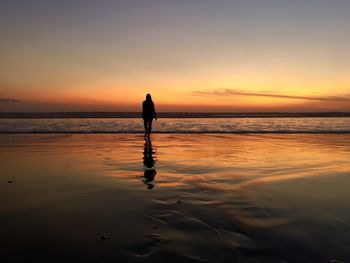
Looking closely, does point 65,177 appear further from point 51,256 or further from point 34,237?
point 51,256

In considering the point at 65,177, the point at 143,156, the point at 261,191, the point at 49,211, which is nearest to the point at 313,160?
the point at 261,191

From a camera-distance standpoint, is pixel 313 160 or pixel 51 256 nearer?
pixel 51 256

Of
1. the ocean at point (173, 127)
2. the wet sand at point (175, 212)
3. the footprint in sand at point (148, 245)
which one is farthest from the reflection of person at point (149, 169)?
the ocean at point (173, 127)

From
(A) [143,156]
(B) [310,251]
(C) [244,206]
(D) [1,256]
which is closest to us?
(D) [1,256]

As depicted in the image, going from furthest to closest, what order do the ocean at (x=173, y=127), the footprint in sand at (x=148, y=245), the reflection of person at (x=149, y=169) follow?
the ocean at (x=173, y=127)
the reflection of person at (x=149, y=169)
the footprint in sand at (x=148, y=245)

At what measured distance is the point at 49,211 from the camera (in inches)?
181

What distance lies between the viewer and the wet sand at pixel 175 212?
3.30 metres

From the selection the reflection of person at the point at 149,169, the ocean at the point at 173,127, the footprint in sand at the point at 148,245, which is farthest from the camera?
the ocean at the point at 173,127

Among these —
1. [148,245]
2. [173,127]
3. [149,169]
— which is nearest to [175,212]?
[148,245]

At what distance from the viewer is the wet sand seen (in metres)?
3.30

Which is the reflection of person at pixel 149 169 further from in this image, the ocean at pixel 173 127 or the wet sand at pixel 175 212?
the ocean at pixel 173 127

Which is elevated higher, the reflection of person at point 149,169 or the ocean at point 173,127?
the ocean at point 173,127

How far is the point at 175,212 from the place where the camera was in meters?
4.63

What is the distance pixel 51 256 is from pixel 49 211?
5.24 ft
